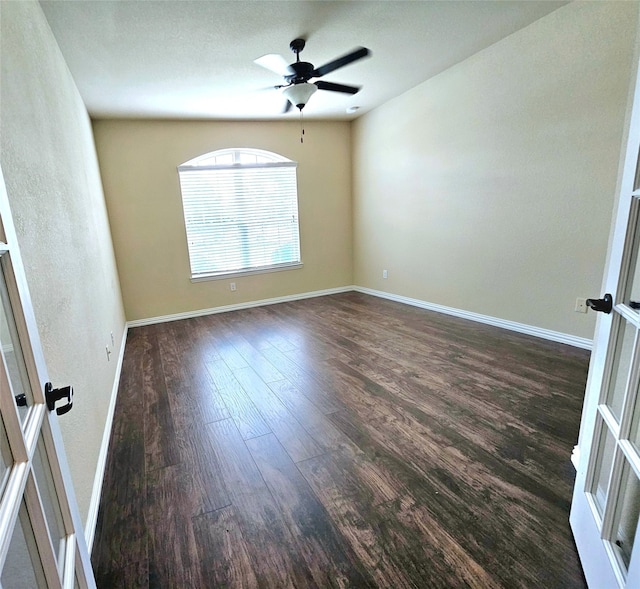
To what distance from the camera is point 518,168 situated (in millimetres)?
3371

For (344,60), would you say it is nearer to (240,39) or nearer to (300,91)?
(300,91)

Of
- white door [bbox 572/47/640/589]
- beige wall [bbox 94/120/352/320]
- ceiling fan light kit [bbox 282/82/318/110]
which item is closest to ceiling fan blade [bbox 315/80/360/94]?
ceiling fan light kit [bbox 282/82/318/110]

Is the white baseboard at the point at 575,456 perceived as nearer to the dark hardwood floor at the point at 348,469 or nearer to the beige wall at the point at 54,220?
the dark hardwood floor at the point at 348,469

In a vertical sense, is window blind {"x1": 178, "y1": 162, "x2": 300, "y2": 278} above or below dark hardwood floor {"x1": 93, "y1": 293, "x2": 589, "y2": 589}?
above

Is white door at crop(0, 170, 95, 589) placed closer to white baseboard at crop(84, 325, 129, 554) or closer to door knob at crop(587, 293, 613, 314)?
white baseboard at crop(84, 325, 129, 554)

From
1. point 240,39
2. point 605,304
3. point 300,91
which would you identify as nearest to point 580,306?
point 605,304

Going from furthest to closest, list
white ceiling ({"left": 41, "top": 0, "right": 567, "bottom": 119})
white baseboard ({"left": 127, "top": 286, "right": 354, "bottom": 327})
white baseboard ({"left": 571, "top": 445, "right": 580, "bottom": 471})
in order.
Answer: white baseboard ({"left": 127, "top": 286, "right": 354, "bottom": 327})
white ceiling ({"left": 41, "top": 0, "right": 567, "bottom": 119})
white baseboard ({"left": 571, "top": 445, "right": 580, "bottom": 471})

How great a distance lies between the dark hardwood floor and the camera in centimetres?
135

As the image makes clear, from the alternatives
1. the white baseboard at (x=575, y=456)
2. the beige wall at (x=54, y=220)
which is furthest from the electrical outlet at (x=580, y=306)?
the beige wall at (x=54, y=220)

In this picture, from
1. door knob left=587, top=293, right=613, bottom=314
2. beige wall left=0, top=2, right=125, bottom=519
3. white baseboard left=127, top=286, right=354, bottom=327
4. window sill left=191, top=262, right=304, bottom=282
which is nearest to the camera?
door knob left=587, top=293, right=613, bottom=314

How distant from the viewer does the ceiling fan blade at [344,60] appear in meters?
2.53

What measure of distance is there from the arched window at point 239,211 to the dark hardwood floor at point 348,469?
6.89ft

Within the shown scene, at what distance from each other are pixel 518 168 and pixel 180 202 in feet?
13.2

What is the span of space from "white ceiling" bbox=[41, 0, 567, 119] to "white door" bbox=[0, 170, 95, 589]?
7.38 ft
